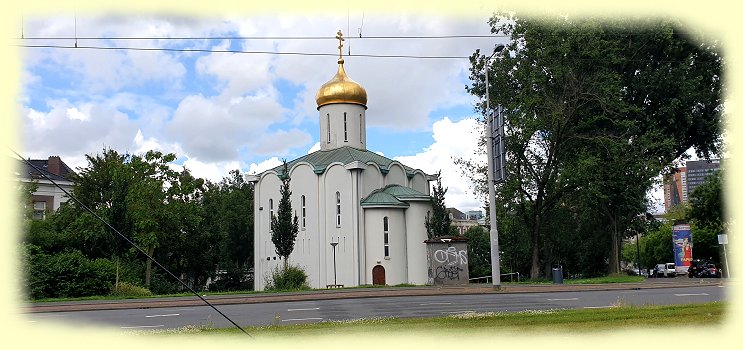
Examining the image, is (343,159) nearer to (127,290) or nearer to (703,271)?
(127,290)

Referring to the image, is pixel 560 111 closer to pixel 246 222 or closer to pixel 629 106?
pixel 629 106

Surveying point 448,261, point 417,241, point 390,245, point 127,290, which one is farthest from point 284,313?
point 417,241

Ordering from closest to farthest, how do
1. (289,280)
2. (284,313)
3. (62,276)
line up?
1. (284,313)
2. (62,276)
3. (289,280)

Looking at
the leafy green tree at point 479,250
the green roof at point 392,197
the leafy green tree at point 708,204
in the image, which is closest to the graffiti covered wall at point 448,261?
the green roof at point 392,197

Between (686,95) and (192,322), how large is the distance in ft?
97.4

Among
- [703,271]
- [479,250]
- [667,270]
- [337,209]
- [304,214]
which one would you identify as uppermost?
[337,209]

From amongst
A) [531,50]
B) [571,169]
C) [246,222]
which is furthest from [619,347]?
[246,222]

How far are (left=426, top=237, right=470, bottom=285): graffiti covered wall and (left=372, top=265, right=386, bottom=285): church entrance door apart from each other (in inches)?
324

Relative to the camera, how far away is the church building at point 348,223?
138 ft

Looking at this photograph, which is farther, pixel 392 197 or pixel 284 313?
pixel 392 197

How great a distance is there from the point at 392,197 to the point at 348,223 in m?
3.42

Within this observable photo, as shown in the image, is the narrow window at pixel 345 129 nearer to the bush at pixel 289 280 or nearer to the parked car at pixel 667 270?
the bush at pixel 289 280

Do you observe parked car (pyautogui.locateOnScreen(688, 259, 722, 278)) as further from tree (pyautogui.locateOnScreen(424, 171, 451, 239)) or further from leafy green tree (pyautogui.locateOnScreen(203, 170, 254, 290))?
leafy green tree (pyautogui.locateOnScreen(203, 170, 254, 290))

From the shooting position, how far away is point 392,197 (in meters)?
43.3
